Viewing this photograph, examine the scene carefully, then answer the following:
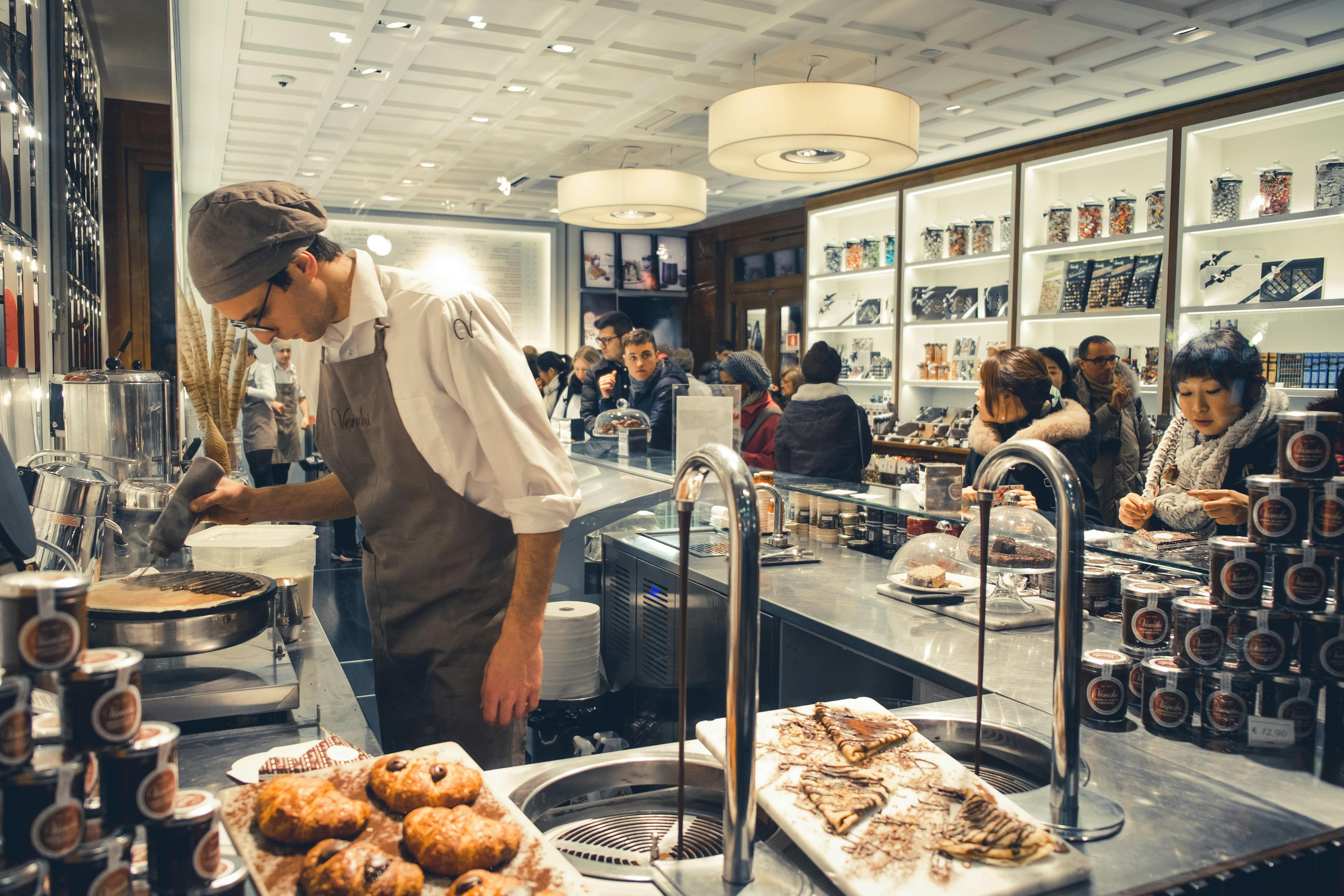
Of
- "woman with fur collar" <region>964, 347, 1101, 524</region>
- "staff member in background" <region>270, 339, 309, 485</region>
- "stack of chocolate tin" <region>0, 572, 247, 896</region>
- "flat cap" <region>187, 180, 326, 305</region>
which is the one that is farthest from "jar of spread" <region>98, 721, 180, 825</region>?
"staff member in background" <region>270, 339, 309, 485</region>

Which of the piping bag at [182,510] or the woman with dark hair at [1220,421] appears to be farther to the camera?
the woman with dark hair at [1220,421]

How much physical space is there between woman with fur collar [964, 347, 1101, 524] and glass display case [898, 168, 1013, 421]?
404cm

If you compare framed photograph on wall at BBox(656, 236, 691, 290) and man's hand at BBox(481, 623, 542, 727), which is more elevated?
framed photograph on wall at BBox(656, 236, 691, 290)

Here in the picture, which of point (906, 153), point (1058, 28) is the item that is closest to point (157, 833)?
point (906, 153)

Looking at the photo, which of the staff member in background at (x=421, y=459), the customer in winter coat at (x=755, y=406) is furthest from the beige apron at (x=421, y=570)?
the customer in winter coat at (x=755, y=406)

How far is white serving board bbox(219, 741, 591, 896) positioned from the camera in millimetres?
875

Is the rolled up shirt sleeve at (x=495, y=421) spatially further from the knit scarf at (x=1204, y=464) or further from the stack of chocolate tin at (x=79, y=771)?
the knit scarf at (x=1204, y=464)

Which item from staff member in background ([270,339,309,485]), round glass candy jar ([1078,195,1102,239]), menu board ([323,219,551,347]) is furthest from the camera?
menu board ([323,219,551,347])

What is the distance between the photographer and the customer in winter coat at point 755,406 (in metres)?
5.31

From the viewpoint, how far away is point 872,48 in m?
5.27

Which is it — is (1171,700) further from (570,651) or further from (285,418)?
(285,418)

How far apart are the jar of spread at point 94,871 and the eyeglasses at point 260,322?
1.01 m

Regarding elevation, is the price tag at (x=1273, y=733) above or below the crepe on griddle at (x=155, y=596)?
below

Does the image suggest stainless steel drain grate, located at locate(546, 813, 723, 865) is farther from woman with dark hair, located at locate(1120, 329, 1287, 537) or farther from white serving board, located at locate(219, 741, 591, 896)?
woman with dark hair, located at locate(1120, 329, 1287, 537)
